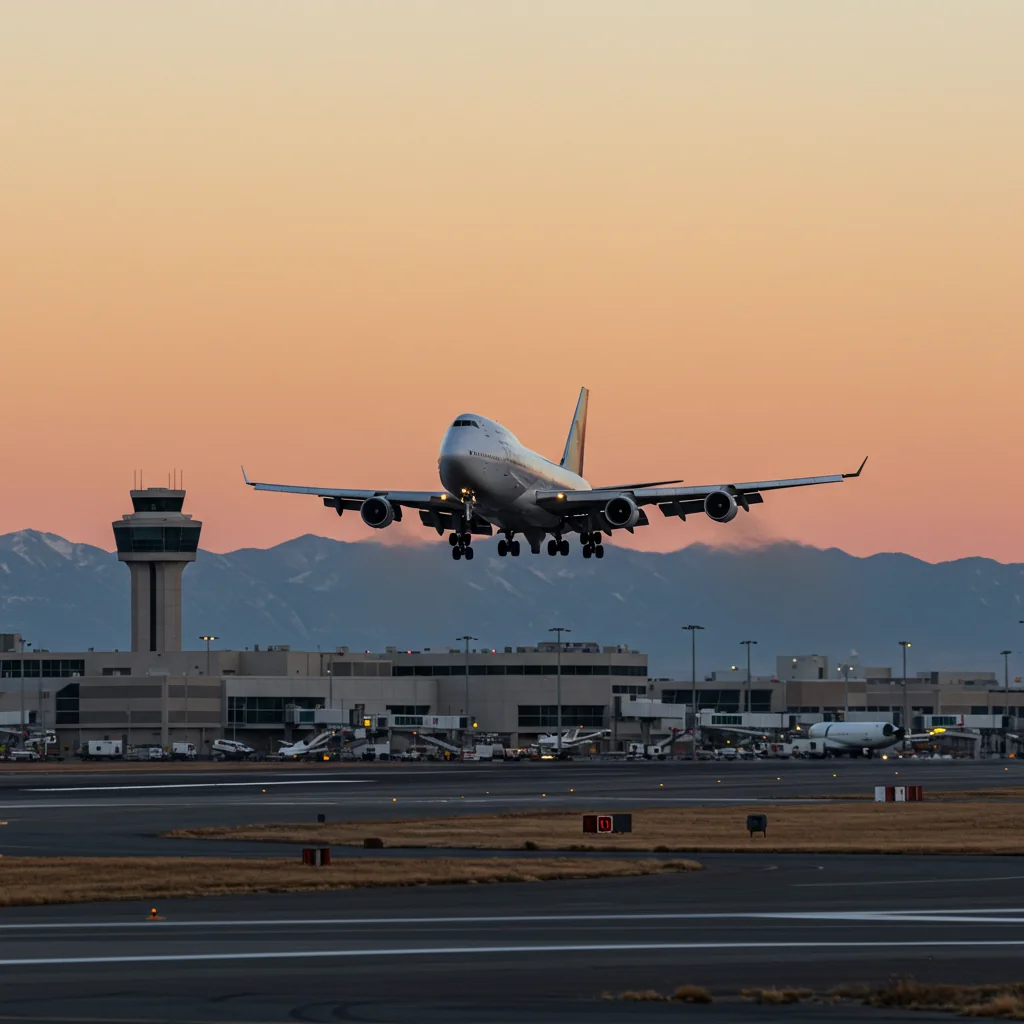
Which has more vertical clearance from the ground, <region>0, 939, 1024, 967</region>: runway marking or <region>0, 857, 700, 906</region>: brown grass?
<region>0, 939, 1024, 967</region>: runway marking

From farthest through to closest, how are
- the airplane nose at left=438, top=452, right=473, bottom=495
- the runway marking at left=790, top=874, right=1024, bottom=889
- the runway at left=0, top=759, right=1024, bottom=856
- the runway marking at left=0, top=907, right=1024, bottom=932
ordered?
1. the airplane nose at left=438, top=452, right=473, bottom=495
2. the runway at left=0, top=759, right=1024, bottom=856
3. the runway marking at left=790, top=874, right=1024, bottom=889
4. the runway marking at left=0, top=907, right=1024, bottom=932

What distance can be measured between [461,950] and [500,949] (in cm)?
72

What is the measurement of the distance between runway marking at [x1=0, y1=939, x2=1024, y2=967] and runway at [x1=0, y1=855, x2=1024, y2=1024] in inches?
2.6

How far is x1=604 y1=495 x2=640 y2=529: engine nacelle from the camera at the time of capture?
9438 centimetres

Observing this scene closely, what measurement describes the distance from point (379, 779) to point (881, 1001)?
10677 centimetres

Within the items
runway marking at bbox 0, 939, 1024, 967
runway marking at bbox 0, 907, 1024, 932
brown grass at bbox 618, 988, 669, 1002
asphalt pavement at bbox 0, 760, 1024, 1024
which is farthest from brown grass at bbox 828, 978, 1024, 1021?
runway marking at bbox 0, 907, 1024, 932

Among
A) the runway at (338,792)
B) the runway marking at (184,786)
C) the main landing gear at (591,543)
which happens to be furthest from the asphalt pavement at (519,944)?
the runway marking at (184,786)

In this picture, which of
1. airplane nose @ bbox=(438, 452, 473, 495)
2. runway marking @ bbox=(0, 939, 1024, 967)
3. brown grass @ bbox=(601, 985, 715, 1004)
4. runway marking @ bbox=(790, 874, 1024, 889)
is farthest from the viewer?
airplane nose @ bbox=(438, 452, 473, 495)

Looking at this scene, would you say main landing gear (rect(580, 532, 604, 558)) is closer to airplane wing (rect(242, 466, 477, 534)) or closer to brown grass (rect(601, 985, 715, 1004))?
airplane wing (rect(242, 466, 477, 534))

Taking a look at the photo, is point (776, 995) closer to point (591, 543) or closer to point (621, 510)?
point (621, 510)

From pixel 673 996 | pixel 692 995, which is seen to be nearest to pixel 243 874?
pixel 673 996

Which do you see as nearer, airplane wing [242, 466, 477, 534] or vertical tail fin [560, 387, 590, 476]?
airplane wing [242, 466, 477, 534]

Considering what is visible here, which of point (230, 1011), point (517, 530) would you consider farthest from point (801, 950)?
point (517, 530)

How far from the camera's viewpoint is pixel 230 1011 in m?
27.0
